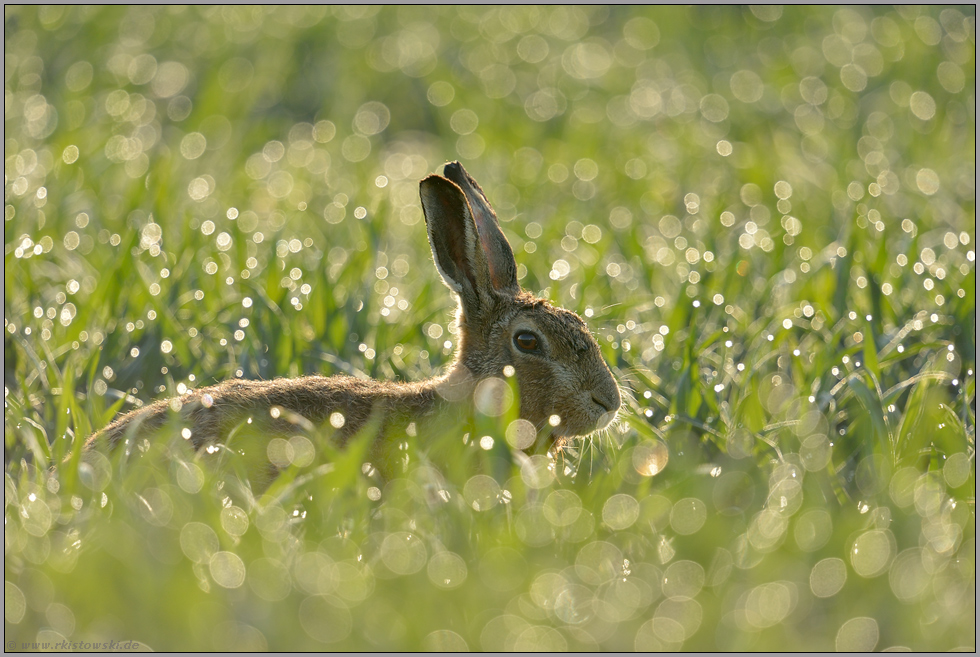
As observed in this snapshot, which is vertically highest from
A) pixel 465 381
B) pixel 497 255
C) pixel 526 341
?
pixel 497 255

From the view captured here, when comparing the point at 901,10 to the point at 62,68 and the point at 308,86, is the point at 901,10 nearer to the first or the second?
the point at 308,86

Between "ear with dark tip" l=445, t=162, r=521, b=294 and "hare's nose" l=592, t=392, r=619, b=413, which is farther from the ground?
"ear with dark tip" l=445, t=162, r=521, b=294

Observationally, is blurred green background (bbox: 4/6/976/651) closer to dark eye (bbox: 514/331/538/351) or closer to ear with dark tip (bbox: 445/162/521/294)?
dark eye (bbox: 514/331/538/351)

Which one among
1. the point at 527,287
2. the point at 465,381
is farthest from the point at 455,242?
the point at 527,287

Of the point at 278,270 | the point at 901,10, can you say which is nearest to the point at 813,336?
the point at 278,270

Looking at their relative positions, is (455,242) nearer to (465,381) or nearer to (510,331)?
(510,331)

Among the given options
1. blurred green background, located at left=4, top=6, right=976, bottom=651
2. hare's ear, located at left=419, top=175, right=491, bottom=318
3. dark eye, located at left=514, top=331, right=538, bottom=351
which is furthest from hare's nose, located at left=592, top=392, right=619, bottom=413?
hare's ear, located at left=419, top=175, right=491, bottom=318

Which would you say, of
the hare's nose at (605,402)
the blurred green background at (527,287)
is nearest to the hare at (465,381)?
the hare's nose at (605,402)
